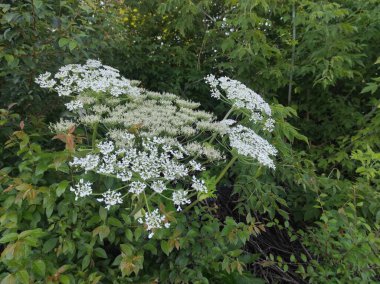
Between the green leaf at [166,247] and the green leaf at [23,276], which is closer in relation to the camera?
the green leaf at [23,276]

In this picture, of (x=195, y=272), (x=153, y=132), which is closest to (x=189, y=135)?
(x=153, y=132)

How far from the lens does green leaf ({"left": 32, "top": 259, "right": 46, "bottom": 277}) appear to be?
157 centimetres

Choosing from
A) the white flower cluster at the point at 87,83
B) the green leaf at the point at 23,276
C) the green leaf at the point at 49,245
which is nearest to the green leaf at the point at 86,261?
the green leaf at the point at 49,245

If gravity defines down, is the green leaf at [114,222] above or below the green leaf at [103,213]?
below

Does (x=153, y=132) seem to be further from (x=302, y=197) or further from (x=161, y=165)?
(x=302, y=197)

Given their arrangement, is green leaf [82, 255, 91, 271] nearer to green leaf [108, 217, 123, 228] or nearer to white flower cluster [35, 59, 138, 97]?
green leaf [108, 217, 123, 228]

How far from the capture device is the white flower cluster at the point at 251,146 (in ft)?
6.10

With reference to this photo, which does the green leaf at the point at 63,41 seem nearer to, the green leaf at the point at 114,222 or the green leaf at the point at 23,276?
the green leaf at the point at 114,222

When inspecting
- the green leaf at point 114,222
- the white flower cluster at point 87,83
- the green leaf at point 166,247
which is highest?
the white flower cluster at point 87,83

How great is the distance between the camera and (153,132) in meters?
1.90

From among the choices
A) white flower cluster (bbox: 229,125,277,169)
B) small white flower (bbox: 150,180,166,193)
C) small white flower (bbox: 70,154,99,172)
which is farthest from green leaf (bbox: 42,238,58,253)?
white flower cluster (bbox: 229,125,277,169)

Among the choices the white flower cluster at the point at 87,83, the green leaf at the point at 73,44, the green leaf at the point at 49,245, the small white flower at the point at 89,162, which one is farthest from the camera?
the green leaf at the point at 73,44

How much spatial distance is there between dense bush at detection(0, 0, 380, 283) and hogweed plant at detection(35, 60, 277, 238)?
14mm

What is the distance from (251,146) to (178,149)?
0.37 metres
